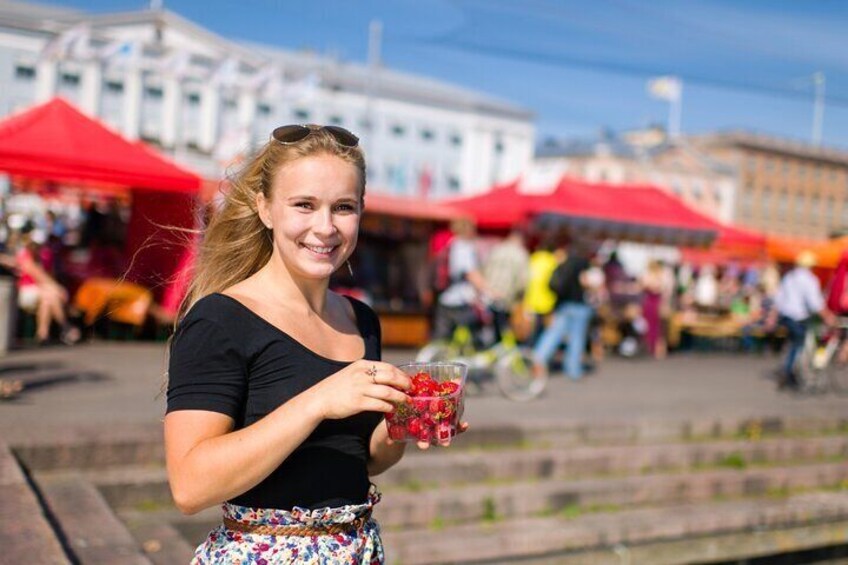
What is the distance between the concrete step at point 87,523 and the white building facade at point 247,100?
8520 mm

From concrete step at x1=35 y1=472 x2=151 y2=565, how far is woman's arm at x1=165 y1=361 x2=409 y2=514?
279 cm

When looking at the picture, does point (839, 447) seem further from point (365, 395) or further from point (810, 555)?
point (365, 395)

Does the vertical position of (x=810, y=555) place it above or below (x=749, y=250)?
below

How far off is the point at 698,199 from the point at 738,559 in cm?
7855

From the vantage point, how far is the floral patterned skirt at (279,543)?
207cm

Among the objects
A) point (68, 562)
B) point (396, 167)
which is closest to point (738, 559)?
point (68, 562)

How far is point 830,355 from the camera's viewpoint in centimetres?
1359

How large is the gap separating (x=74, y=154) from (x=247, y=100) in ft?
151

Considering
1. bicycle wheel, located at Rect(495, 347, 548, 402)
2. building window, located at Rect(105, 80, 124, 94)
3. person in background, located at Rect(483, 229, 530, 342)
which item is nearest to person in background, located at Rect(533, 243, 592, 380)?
person in background, located at Rect(483, 229, 530, 342)

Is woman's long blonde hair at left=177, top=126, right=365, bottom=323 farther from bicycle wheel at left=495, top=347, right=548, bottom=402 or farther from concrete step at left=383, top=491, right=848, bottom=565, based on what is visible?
bicycle wheel at left=495, top=347, right=548, bottom=402

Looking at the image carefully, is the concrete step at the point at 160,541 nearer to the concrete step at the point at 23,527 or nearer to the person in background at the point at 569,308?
the concrete step at the point at 23,527

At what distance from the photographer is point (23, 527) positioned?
14.3ft

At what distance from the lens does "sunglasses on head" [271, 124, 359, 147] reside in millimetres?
2162

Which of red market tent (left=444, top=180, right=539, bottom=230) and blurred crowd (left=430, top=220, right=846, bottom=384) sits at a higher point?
red market tent (left=444, top=180, right=539, bottom=230)
